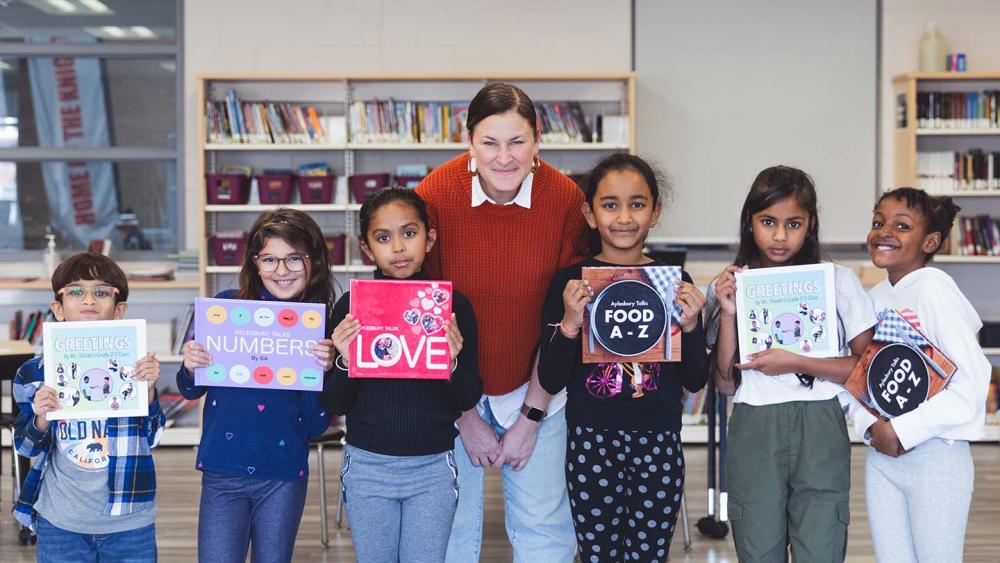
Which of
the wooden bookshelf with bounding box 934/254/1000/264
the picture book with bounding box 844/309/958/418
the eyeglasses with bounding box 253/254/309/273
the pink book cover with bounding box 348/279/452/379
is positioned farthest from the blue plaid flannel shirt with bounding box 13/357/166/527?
the wooden bookshelf with bounding box 934/254/1000/264

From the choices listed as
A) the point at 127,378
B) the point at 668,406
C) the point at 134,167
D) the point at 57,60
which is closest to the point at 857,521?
the point at 668,406

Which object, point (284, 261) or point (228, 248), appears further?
point (228, 248)

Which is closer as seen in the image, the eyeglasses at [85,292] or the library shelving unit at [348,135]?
the eyeglasses at [85,292]

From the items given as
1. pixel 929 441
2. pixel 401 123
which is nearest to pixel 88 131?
pixel 401 123

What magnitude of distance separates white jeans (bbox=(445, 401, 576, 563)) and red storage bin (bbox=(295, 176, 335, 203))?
3687 mm

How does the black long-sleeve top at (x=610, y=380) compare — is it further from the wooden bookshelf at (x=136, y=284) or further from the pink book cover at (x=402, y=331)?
the wooden bookshelf at (x=136, y=284)

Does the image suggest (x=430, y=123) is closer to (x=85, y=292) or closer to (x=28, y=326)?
(x=28, y=326)

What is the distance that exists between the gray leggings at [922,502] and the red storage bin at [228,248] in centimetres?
423

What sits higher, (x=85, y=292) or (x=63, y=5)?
(x=63, y=5)

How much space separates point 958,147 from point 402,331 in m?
5.07

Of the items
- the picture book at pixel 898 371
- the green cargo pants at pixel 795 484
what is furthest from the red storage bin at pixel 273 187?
the picture book at pixel 898 371

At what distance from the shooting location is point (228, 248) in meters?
→ 5.85

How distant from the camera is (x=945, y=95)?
19.7ft

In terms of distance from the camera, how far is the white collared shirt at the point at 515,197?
2422 mm
